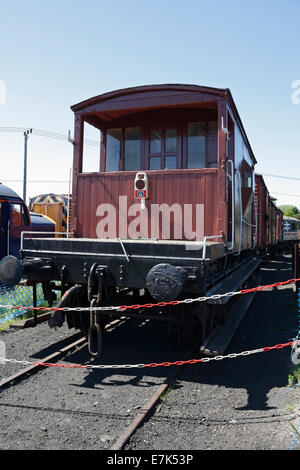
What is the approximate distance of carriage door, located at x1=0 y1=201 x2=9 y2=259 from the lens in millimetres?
10086

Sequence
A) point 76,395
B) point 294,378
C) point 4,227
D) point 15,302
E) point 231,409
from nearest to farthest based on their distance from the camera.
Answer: point 231,409
point 76,395
point 294,378
point 15,302
point 4,227

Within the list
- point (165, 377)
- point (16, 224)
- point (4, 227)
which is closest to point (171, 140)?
point (165, 377)

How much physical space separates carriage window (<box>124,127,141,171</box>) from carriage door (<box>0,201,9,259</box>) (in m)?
5.28

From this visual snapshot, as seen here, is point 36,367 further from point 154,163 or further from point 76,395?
point 154,163

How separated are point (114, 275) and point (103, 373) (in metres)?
1.24

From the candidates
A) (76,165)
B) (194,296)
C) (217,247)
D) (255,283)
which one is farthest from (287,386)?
(255,283)

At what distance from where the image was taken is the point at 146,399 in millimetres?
3934

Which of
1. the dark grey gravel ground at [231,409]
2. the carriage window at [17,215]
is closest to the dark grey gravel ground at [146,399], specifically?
the dark grey gravel ground at [231,409]

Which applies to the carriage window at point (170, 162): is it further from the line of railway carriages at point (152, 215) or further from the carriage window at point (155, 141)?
the carriage window at point (155, 141)

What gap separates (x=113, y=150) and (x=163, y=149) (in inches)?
36.9

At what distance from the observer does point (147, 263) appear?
4.45 metres

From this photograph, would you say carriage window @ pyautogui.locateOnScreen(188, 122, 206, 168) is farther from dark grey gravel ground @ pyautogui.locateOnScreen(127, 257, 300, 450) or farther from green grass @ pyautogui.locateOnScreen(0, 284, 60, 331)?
green grass @ pyautogui.locateOnScreen(0, 284, 60, 331)

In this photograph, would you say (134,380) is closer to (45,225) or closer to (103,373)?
(103,373)

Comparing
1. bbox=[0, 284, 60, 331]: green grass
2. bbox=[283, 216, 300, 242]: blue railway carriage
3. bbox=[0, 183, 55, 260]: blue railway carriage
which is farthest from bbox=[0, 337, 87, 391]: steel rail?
bbox=[283, 216, 300, 242]: blue railway carriage
